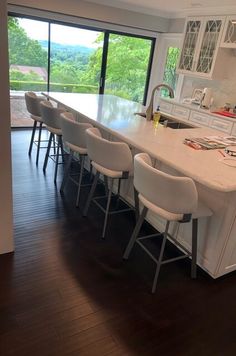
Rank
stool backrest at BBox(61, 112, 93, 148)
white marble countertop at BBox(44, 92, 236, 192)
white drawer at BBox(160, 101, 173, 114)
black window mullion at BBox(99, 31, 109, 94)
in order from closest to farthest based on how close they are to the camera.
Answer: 1. white marble countertop at BBox(44, 92, 236, 192)
2. stool backrest at BBox(61, 112, 93, 148)
3. white drawer at BBox(160, 101, 173, 114)
4. black window mullion at BBox(99, 31, 109, 94)

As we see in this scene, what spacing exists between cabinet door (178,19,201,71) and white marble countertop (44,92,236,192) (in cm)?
218

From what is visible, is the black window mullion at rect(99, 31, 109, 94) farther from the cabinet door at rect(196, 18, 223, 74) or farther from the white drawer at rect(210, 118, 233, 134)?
the white drawer at rect(210, 118, 233, 134)

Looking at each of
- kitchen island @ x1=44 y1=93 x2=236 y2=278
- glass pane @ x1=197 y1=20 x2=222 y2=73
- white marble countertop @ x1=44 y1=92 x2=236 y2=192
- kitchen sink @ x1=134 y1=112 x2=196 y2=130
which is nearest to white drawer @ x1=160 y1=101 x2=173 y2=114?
glass pane @ x1=197 y1=20 x2=222 y2=73

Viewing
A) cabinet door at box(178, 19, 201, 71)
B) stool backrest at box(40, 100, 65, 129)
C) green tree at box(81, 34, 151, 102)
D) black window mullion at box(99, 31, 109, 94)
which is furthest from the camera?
green tree at box(81, 34, 151, 102)

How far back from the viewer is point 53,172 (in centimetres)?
362

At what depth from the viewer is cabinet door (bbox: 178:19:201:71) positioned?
16.2ft

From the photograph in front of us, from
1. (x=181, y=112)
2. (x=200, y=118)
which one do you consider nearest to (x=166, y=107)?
(x=181, y=112)

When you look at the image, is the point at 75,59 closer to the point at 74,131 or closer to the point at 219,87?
the point at 219,87

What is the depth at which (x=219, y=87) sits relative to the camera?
16.5ft

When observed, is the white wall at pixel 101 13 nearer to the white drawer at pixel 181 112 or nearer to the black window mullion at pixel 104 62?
the black window mullion at pixel 104 62

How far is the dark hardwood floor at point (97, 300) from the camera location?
1.55 meters

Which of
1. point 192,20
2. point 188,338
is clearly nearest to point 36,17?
point 192,20

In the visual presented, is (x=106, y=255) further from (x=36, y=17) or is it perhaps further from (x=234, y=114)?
(x=36, y=17)

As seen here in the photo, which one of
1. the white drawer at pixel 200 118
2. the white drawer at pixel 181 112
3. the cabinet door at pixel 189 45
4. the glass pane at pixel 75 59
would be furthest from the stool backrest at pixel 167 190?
the glass pane at pixel 75 59
